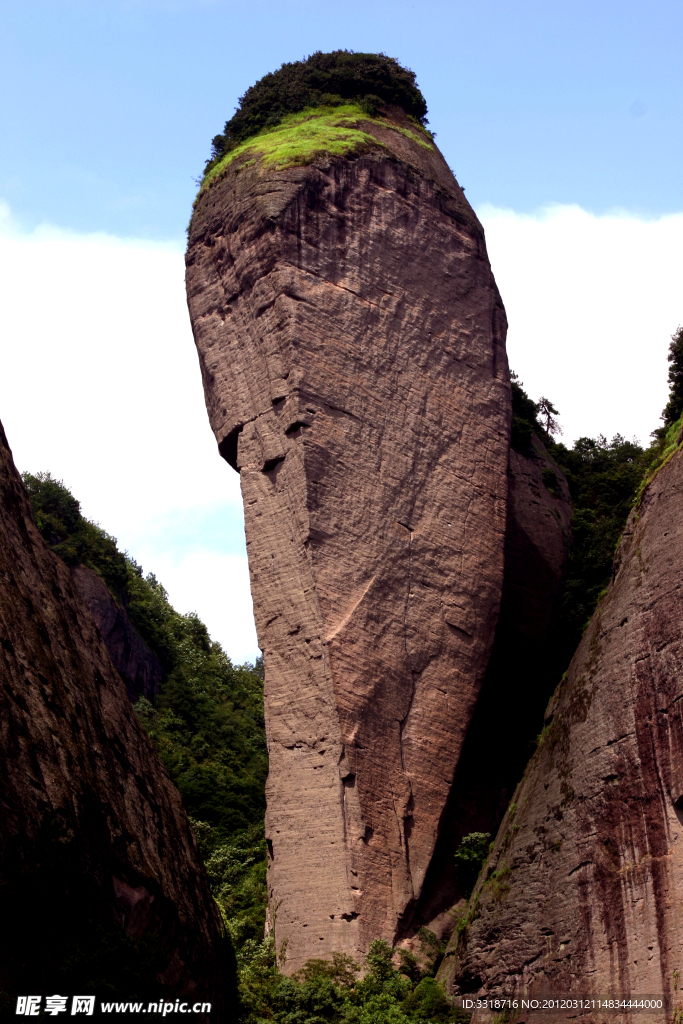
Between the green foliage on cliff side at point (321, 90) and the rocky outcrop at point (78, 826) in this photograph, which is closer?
the rocky outcrop at point (78, 826)

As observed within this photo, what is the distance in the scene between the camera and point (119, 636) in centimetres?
3972

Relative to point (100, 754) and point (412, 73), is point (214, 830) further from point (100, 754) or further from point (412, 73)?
point (412, 73)

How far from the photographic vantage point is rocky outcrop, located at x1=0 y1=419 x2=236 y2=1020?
41.1 feet

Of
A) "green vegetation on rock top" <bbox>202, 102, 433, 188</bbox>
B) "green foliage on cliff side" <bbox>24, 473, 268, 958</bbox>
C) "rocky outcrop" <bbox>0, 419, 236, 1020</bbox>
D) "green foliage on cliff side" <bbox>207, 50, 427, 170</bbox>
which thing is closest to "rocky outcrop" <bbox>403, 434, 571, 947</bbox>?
"green foliage on cliff side" <bbox>24, 473, 268, 958</bbox>

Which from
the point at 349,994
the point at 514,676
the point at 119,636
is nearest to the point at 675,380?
the point at 514,676

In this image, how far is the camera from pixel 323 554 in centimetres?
2252

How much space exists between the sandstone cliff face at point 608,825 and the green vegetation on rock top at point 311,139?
11.8 m

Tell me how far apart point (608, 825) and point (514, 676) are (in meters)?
8.50

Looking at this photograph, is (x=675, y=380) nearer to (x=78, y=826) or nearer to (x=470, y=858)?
(x=470, y=858)

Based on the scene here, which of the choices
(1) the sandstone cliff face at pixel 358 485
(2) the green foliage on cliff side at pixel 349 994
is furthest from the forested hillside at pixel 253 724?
(1) the sandstone cliff face at pixel 358 485

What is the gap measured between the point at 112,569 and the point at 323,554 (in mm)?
22269

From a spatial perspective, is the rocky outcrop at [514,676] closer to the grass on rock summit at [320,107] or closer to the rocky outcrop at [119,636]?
the grass on rock summit at [320,107]

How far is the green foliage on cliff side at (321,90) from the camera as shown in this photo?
29.6 m

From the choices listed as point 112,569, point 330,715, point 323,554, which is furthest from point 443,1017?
point 112,569
